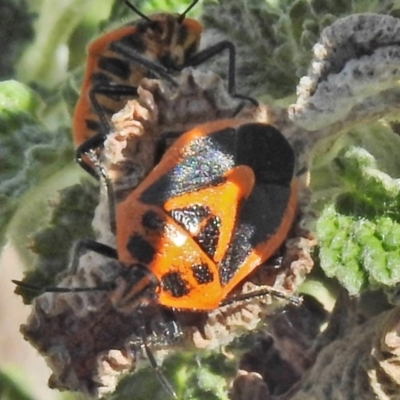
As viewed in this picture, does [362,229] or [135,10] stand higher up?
[135,10]

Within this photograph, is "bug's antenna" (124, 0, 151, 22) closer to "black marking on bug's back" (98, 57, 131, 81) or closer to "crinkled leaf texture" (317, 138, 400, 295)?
"black marking on bug's back" (98, 57, 131, 81)

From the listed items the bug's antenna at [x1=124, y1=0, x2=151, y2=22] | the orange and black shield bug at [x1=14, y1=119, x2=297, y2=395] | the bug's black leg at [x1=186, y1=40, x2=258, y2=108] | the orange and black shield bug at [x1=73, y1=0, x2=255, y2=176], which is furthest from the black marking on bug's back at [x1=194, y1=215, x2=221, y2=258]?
the bug's antenna at [x1=124, y1=0, x2=151, y2=22]

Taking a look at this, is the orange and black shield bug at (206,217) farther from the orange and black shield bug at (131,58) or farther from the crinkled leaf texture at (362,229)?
the orange and black shield bug at (131,58)

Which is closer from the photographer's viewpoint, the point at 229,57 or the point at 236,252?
the point at 236,252

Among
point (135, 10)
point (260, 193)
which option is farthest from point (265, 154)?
point (135, 10)

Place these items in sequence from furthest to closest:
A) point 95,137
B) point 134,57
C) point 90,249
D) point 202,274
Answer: point 134,57 → point 95,137 → point 90,249 → point 202,274

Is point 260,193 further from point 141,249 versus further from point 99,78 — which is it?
point 99,78

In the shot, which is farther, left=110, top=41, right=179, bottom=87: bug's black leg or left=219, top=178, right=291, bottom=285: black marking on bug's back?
left=110, top=41, right=179, bottom=87: bug's black leg
